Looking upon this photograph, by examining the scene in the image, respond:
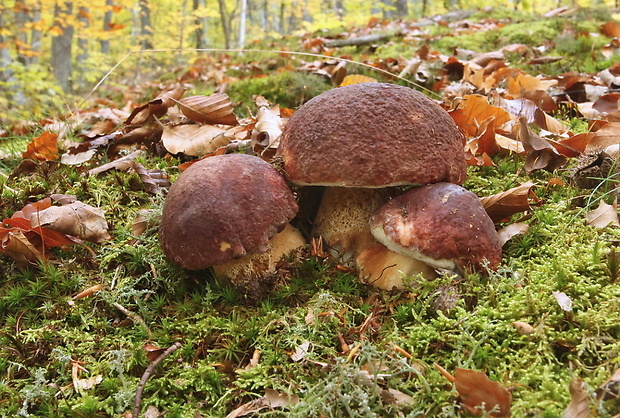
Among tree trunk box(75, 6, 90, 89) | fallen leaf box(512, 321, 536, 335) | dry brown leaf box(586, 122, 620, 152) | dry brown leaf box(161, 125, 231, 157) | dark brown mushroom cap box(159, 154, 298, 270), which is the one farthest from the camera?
tree trunk box(75, 6, 90, 89)

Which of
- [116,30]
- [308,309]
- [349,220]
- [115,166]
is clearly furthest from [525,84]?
[116,30]

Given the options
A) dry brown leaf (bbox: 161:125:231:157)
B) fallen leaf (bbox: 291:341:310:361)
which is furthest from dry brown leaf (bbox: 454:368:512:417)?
dry brown leaf (bbox: 161:125:231:157)

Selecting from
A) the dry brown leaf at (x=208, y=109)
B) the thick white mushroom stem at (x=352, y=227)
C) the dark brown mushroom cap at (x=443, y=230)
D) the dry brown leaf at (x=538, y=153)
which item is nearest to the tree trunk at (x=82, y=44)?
the dry brown leaf at (x=208, y=109)

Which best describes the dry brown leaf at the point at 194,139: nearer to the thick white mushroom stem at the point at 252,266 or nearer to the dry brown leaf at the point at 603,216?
the thick white mushroom stem at the point at 252,266

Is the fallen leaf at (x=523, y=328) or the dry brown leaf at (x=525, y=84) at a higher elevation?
the dry brown leaf at (x=525, y=84)

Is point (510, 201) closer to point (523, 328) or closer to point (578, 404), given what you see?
point (523, 328)

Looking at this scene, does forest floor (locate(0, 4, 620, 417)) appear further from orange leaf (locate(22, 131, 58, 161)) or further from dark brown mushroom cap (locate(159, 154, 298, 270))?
dark brown mushroom cap (locate(159, 154, 298, 270))
